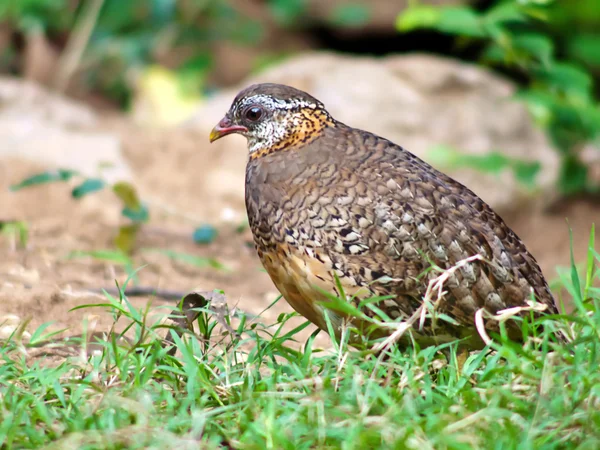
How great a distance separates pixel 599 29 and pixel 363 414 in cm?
620

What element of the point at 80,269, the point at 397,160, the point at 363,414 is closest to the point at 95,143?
the point at 80,269

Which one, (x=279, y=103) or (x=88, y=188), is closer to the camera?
(x=279, y=103)

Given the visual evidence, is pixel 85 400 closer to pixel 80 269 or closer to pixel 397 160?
pixel 397 160

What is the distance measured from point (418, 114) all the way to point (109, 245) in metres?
3.07

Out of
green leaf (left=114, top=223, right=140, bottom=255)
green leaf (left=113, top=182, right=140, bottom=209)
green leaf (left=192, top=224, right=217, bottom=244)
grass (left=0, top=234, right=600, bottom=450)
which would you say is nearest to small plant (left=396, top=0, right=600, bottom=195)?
green leaf (left=192, top=224, right=217, bottom=244)

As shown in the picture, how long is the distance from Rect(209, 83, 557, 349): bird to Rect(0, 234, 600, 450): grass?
0.15 m

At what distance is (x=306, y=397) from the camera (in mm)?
2953

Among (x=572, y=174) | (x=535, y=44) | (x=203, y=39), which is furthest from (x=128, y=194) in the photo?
(x=203, y=39)

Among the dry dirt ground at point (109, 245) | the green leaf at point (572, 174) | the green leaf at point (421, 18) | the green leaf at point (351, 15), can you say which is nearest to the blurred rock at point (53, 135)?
the dry dirt ground at point (109, 245)

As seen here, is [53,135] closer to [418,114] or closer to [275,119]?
[418,114]

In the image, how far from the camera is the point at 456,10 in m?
6.19

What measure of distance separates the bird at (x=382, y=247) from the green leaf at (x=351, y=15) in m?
6.37

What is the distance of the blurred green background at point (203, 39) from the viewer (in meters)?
8.73

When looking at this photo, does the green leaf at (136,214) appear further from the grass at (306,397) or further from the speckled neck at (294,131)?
the grass at (306,397)
